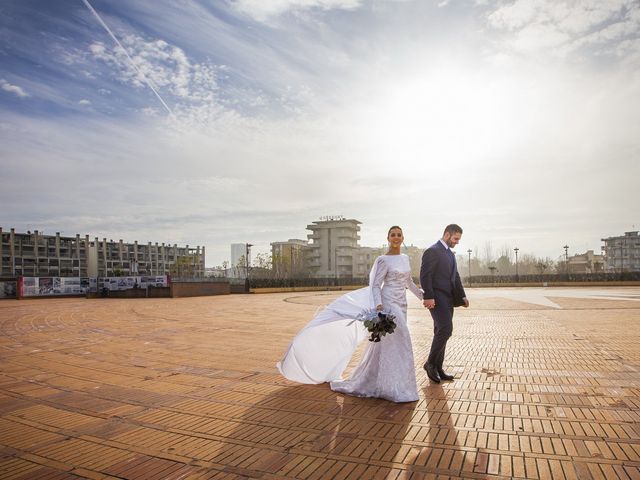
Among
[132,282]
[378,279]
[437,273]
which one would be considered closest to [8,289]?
[132,282]

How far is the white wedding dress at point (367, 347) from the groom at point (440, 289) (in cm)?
28

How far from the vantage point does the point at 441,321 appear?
19.9 feet

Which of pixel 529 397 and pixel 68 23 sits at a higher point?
pixel 68 23

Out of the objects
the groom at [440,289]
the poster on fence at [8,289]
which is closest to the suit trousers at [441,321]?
the groom at [440,289]

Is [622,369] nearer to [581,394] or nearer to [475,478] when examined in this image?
[581,394]

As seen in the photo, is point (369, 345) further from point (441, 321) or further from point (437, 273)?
point (437, 273)

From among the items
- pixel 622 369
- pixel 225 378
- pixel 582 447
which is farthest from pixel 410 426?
pixel 622 369

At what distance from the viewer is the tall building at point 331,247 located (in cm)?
11200

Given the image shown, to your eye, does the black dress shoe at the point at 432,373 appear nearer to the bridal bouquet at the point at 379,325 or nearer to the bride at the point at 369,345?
the bride at the point at 369,345

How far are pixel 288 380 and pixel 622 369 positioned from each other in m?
5.03

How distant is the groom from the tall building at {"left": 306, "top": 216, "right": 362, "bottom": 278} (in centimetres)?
10441

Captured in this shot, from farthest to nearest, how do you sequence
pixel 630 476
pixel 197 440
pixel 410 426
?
pixel 410 426 → pixel 197 440 → pixel 630 476

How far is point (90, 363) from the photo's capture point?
8.00 meters

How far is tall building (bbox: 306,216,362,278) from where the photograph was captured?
112 meters
